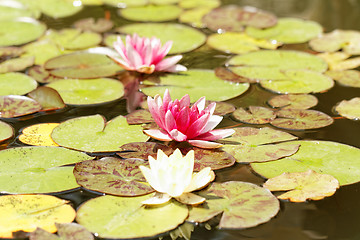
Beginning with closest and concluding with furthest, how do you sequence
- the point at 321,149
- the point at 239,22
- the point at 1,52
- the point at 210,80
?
1. the point at 321,149
2. the point at 210,80
3. the point at 1,52
4. the point at 239,22

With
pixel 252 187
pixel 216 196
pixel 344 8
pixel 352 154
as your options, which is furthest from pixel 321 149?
pixel 344 8

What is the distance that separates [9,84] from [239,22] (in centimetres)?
165

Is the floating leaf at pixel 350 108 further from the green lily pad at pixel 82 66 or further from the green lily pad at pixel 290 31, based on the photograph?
the green lily pad at pixel 82 66

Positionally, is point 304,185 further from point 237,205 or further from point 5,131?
point 5,131

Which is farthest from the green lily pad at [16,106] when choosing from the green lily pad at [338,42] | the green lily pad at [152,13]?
the green lily pad at [338,42]

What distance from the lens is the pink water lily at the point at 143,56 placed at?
269 cm

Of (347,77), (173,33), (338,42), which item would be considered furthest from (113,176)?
(338,42)

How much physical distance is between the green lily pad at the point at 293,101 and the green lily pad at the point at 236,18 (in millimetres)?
1002

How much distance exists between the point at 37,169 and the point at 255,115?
0.99 m

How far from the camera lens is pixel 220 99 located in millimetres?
2514

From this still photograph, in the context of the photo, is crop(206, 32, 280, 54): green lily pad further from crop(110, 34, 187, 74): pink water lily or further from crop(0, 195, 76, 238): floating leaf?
crop(0, 195, 76, 238): floating leaf

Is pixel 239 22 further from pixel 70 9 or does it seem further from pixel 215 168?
pixel 215 168

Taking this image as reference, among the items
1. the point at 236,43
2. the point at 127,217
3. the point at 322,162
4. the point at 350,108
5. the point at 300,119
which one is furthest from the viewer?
the point at 236,43

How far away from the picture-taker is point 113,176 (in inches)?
72.8
